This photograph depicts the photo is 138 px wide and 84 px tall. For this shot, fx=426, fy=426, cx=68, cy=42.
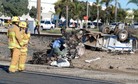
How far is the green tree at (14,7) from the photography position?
10831cm

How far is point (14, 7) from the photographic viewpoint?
4284 inches

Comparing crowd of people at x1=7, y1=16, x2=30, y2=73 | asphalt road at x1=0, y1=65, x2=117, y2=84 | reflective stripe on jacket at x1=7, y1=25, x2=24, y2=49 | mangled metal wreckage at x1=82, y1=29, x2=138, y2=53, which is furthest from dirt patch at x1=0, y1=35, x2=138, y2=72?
reflective stripe on jacket at x1=7, y1=25, x2=24, y2=49

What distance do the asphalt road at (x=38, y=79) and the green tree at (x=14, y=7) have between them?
95.2 meters

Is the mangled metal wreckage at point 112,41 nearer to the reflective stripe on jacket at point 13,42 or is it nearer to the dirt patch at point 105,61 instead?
the dirt patch at point 105,61

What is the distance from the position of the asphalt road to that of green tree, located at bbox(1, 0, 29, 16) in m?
95.2

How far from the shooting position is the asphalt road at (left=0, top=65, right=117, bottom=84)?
12318mm

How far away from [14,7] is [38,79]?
319 feet

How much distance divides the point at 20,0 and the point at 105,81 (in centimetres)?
9990

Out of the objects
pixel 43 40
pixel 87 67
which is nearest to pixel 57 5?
pixel 43 40

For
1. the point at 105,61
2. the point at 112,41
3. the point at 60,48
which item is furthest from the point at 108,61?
the point at 112,41

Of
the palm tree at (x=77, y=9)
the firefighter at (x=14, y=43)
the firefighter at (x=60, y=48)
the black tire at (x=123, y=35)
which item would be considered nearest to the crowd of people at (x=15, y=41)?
the firefighter at (x=14, y=43)

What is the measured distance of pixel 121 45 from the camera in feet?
70.5

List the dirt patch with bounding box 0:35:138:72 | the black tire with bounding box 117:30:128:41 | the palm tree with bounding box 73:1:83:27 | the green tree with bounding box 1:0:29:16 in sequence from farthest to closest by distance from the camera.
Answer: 1. the palm tree with bounding box 73:1:83:27
2. the green tree with bounding box 1:0:29:16
3. the black tire with bounding box 117:30:128:41
4. the dirt patch with bounding box 0:35:138:72

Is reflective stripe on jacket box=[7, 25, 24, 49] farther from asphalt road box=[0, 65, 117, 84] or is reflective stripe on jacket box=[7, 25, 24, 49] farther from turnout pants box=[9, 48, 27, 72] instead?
asphalt road box=[0, 65, 117, 84]
